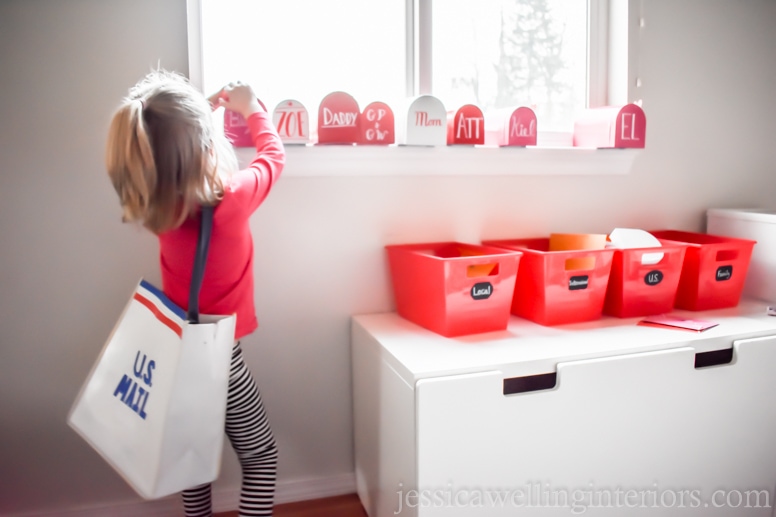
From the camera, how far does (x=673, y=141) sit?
5.49 feet

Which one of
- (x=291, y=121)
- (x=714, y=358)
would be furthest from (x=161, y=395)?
(x=714, y=358)

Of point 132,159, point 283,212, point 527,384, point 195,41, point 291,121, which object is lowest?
point 527,384

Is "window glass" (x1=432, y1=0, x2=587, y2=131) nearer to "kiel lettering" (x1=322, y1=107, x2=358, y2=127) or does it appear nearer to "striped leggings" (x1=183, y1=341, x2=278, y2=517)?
"kiel lettering" (x1=322, y1=107, x2=358, y2=127)

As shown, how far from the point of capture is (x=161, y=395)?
36.1 inches

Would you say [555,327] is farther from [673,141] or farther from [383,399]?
[673,141]

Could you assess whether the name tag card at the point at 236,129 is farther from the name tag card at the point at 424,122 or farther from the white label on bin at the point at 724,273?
the white label on bin at the point at 724,273

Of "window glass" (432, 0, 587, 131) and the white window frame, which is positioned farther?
"window glass" (432, 0, 587, 131)

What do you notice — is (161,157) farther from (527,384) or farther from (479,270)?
(527,384)

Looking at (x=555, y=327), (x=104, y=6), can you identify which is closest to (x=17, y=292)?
(x=104, y=6)

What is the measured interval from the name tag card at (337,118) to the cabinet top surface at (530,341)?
440 mm

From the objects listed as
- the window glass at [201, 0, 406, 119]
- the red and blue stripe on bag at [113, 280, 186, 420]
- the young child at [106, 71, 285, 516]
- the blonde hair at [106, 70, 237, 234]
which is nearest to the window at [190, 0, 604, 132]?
Answer: the window glass at [201, 0, 406, 119]

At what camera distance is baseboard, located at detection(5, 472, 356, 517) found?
1330 mm

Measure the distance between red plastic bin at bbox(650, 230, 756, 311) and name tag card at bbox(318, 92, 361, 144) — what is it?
0.87 meters

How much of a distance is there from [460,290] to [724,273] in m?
0.73
